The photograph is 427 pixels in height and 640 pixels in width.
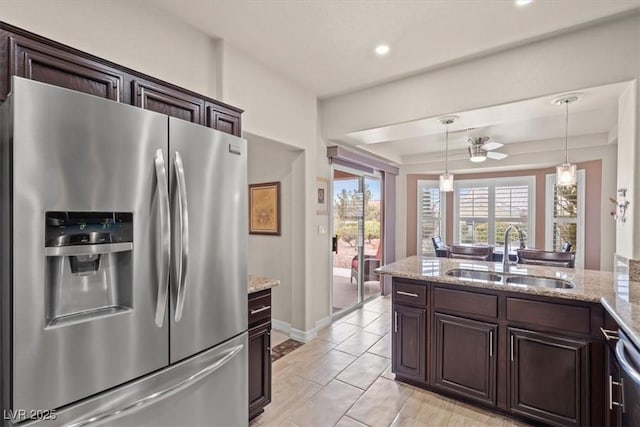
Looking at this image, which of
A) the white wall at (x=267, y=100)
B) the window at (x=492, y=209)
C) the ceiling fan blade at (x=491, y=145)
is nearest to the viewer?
the white wall at (x=267, y=100)

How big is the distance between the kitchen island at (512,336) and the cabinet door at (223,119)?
1745mm

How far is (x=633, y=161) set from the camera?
2.20 m

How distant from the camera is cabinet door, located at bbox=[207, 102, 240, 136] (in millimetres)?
2018

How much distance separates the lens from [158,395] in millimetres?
1369

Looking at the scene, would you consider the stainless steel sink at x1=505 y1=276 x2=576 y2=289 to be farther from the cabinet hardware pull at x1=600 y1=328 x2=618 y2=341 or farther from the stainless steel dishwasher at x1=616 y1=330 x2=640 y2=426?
the stainless steel dishwasher at x1=616 y1=330 x2=640 y2=426

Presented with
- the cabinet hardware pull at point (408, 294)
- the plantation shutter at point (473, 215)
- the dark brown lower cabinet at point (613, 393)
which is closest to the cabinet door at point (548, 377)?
the dark brown lower cabinet at point (613, 393)

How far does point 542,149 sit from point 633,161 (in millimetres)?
3227

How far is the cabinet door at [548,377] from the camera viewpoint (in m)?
1.95

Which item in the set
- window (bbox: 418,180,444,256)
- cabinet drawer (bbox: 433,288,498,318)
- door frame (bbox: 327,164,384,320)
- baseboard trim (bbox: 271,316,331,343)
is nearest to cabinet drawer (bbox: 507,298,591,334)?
cabinet drawer (bbox: 433,288,498,318)

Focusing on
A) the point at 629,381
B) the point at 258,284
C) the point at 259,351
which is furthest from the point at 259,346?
the point at 629,381

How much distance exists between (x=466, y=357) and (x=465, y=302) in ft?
1.39

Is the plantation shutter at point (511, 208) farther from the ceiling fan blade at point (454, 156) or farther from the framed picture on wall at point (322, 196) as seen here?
the framed picture on wall at point (322, 196)

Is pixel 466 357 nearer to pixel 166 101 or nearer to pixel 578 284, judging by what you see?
pixel 578 284

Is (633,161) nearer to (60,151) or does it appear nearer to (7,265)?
(60,151)
